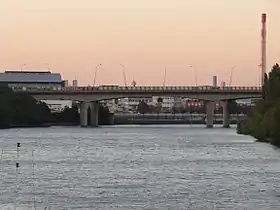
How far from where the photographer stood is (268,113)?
104500 millimetres

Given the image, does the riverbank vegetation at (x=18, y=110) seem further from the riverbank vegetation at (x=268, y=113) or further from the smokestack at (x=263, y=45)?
the riverbank vegetation at (x=268, y=113)

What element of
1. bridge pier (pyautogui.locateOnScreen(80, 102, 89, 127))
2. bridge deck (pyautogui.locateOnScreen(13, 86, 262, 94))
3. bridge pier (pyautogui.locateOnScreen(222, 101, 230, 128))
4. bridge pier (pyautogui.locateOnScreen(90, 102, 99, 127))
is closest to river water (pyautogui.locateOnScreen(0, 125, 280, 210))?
bridge deck (pyautogui.locateOnScreen(13, 86, 262, 94))

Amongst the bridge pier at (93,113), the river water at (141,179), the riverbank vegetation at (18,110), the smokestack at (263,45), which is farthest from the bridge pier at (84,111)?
the river water at (141,179)

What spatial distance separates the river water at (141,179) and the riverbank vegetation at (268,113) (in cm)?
911

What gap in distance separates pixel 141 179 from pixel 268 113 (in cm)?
4971

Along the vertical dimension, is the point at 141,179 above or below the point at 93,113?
below

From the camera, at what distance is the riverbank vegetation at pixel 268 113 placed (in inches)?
3967

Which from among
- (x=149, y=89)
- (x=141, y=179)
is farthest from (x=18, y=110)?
(x=141, y=179)

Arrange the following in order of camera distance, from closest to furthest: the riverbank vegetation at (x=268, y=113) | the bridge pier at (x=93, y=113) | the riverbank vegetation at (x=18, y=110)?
the riverbank vegetation at (x=268, y=113) → the riverbank vegetation at (x=18, y=110) → the bridge pier at (x=93, y=113)

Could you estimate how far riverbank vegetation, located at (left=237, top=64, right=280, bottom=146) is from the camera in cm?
10075

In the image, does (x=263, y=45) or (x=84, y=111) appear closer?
(x=263, y=45)

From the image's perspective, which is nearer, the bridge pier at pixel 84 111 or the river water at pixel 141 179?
the river water at pixel 141 179

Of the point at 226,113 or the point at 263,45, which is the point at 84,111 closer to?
the point at 226,113

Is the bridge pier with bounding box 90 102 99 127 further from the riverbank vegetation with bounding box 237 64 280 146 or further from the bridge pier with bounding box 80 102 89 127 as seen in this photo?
the riverbank vegetation with bounding box 237 64 280 146
